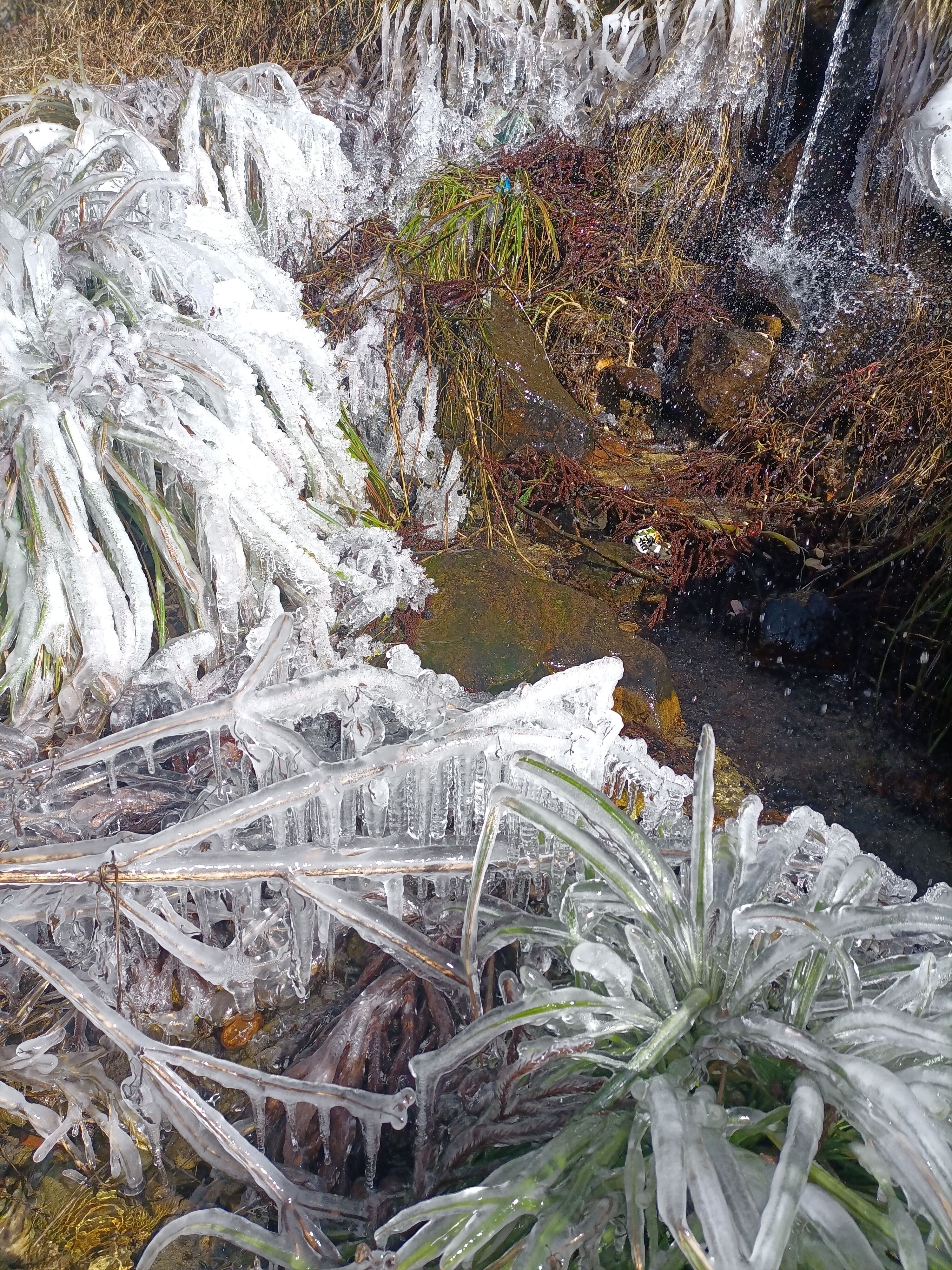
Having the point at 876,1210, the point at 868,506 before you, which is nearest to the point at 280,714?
the point at 876,1210

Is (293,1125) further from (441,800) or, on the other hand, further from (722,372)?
(722,372)

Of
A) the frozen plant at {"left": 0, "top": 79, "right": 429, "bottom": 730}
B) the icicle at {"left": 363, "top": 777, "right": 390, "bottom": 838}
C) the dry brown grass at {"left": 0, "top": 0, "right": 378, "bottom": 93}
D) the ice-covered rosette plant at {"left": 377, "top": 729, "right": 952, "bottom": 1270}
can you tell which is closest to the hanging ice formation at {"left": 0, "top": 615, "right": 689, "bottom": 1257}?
Answer: the icicle at {"left": 363, "top": 777, "right": 390, "bottom": 838}

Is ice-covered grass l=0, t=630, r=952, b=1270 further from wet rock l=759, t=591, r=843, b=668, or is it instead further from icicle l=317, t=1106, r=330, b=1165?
wet rock l=759, t=591, r=843, b=668

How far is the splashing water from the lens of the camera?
4145mm

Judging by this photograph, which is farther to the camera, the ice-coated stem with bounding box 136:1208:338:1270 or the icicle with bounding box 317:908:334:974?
the icicle with bounding box 317:908:334:974

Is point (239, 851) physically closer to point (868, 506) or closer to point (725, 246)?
point (868, 506)

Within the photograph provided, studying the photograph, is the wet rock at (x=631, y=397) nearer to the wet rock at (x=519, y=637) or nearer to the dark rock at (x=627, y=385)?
the dark rock at (x=627, y=385)

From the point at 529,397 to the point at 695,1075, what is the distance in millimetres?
2729

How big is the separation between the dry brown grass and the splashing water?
2.64 metres

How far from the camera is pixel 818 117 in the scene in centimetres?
435

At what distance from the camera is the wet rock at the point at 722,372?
4.03 m

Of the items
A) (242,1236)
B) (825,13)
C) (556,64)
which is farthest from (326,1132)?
(825,13)

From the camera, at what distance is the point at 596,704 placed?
1.46 metres

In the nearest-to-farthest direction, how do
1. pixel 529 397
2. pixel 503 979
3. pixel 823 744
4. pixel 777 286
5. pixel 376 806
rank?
pixel 503 979 < pixel 376 806 < pixel 823 744 < pixel 529 397 < pixel 777 286
